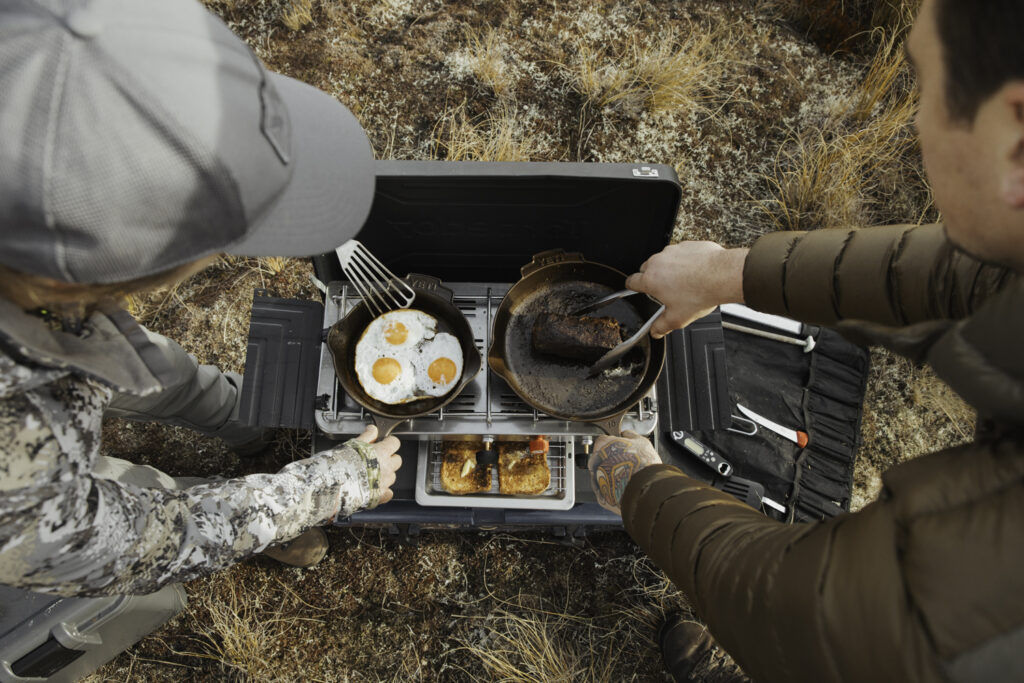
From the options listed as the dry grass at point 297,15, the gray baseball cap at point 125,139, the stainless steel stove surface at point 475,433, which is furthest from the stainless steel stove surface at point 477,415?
the dry grass at point 297,15

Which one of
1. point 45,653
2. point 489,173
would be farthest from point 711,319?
point 45,653

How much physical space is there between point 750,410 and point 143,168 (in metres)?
2.99

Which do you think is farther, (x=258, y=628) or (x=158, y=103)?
(x=258, y=628)

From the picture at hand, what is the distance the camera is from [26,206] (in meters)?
1.03

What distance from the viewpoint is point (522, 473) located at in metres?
2.34

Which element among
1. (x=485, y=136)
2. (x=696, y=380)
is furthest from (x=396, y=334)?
(x=485, y=136)

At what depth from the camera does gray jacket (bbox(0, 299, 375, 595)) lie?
1.22m

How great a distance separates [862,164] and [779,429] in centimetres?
179

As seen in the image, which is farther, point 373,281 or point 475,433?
point 373,281

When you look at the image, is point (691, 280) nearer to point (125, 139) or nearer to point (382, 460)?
point (382, 460)

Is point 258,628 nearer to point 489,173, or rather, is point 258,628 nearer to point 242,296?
point 242,296

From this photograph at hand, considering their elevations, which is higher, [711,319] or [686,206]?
[686,206]

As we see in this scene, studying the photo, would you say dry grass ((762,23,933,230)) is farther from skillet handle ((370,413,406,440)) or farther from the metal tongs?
skillet handle ((370,413,406,440))

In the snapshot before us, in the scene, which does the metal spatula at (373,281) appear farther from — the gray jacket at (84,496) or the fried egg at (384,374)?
the gray jacket at (84,496)
